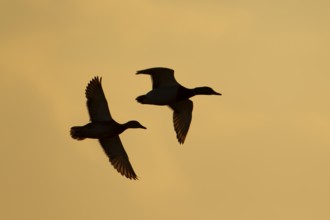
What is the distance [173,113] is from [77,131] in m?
4.13

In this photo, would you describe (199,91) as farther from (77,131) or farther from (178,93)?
(77,131)

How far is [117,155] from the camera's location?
41031 mm

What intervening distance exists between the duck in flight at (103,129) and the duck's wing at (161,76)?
56.6 inches

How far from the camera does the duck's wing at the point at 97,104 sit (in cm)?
4006

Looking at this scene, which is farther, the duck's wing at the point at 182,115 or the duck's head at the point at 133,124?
the duck's wing at the point at 182,115

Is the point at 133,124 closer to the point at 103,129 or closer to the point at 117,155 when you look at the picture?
the point at 117,155

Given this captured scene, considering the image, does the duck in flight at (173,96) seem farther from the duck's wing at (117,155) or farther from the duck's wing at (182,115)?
the duck's wing at (117,155)

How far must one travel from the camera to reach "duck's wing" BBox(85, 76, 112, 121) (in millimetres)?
40062

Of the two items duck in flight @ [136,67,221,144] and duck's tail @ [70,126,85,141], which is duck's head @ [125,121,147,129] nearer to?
duck in flight @ [136,67,221,144]

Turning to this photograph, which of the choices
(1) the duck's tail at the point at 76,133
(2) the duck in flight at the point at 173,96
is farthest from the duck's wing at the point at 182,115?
(1) the duck's tail at the point at 76,133

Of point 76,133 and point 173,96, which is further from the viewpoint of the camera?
point 173,96

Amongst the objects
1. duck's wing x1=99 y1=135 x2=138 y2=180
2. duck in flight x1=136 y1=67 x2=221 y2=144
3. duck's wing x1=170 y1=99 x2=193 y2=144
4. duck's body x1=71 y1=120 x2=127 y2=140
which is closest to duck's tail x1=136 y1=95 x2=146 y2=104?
duck in flight x1=136 y1=67 x2=221 y2=144

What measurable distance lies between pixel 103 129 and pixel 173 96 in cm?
275

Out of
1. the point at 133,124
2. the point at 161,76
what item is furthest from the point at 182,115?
the point at 133,124
